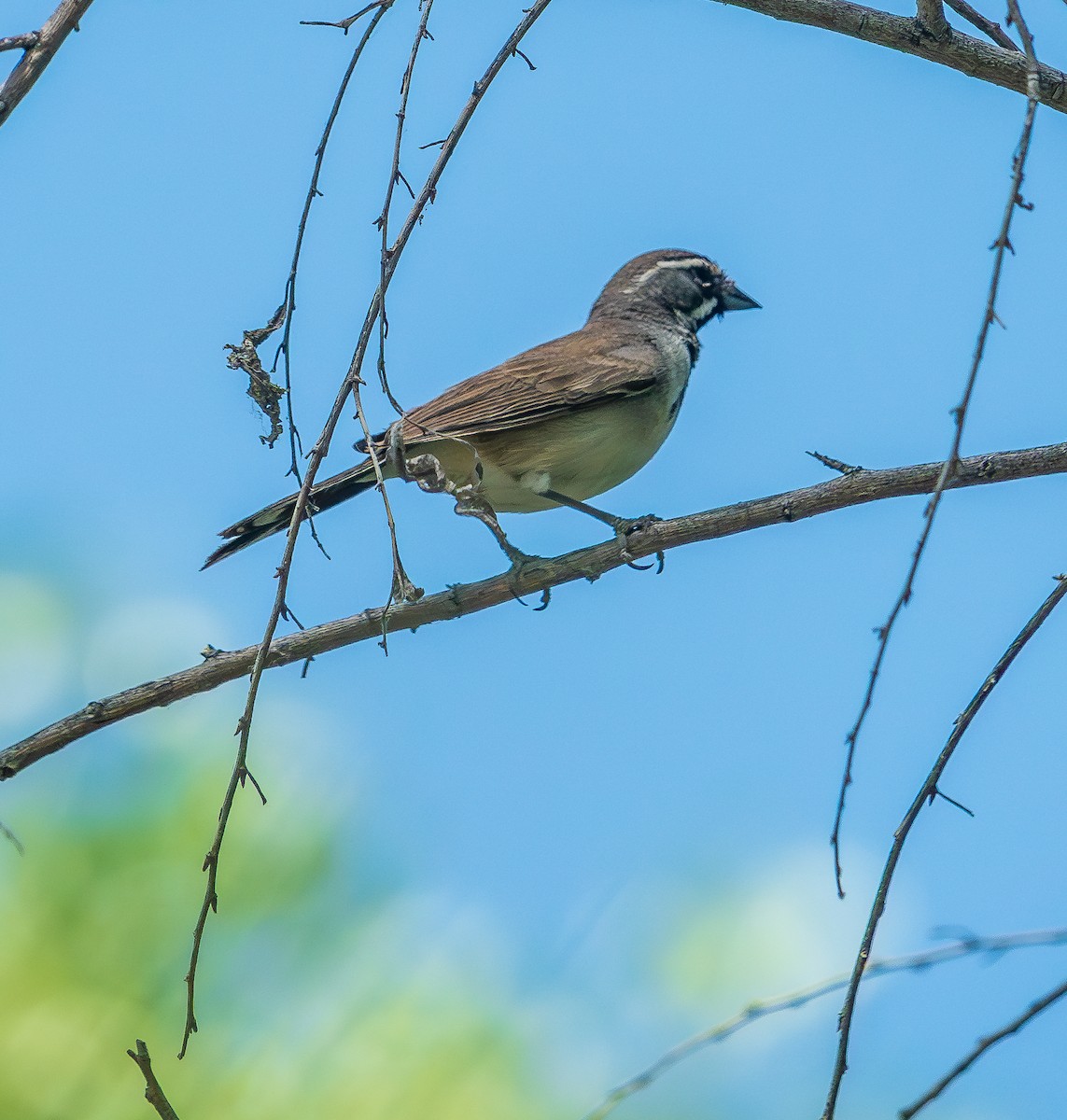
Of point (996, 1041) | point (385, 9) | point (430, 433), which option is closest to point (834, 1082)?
point (996, 1041)

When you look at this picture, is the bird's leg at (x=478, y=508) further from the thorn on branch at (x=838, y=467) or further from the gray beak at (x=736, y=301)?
the gray beak at (x=736, y=301)

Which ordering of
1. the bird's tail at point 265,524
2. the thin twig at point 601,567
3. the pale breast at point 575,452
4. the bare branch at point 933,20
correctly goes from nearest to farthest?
1. the bare branch at point 933,20
2. the thin twig at point 601,567
3. the bird's tail at point 265,524
4. the pale breast at point 575,452

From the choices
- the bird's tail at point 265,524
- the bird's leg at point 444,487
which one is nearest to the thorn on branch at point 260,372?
the bird's leg at point 444,487

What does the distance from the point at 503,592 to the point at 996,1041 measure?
3.62m

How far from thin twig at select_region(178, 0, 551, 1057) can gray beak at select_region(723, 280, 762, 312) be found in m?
5.73

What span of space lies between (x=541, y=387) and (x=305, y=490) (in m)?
4.13

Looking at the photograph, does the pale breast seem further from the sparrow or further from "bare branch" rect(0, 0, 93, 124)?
"bare branch" rect(0, 0, 93, 124)

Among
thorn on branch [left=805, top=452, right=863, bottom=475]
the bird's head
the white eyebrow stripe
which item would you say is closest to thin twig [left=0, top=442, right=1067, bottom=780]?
thorn on branch [left=805, top=452, right=863, bottom=475]

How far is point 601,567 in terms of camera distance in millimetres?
6066

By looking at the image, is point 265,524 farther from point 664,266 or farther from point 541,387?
point 664,266

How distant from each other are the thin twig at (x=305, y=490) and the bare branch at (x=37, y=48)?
100 cm

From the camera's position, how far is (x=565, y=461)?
7.48 meters

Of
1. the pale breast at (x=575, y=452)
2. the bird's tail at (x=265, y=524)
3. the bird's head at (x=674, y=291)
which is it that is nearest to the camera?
the bird's tail at (x=265, y=524)

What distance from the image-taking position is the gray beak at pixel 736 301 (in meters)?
9.37
